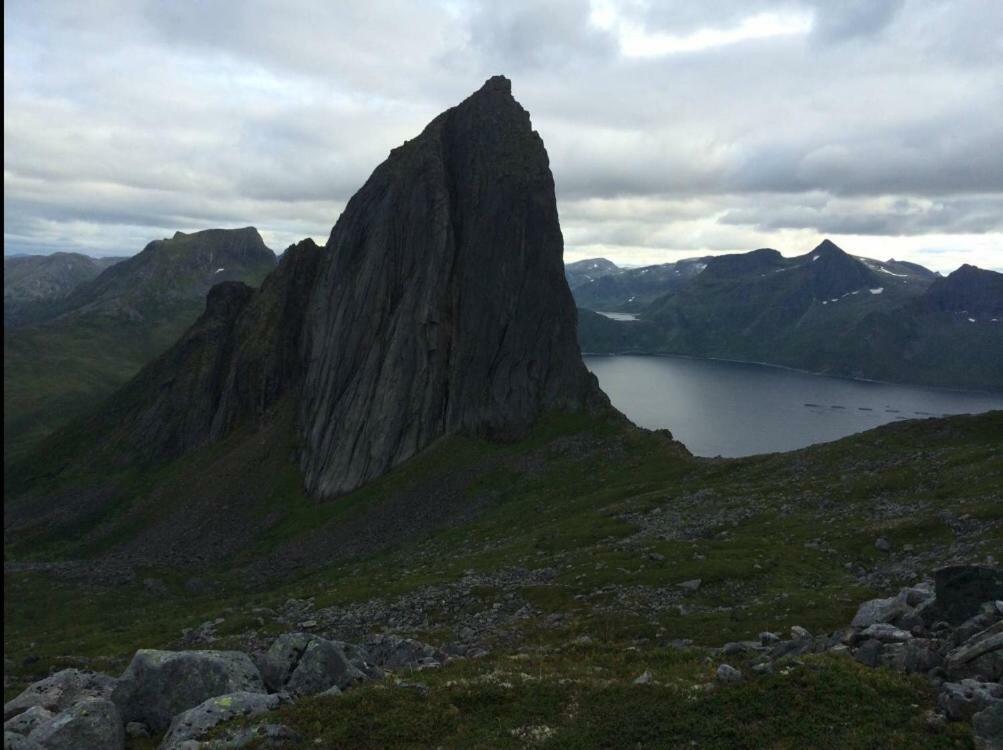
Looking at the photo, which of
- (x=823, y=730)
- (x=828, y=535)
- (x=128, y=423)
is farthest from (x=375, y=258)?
(x=823, y=730)

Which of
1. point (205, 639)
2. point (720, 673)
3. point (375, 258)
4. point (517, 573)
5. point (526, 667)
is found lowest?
point (205, 639)

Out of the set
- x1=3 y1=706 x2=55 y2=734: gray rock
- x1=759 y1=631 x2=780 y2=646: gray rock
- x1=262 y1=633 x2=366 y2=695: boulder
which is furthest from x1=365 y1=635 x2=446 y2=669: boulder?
x1=759 y1=631 x2=780 y2=646: gray rock

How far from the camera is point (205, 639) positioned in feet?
153

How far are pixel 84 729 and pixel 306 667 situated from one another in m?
7.14

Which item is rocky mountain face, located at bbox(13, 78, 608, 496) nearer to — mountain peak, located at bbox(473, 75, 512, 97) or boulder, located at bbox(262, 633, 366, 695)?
mountain peak, located at bbox(473, 75, 512, 97)

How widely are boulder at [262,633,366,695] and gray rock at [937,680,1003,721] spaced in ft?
62.9

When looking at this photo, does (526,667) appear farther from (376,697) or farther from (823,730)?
(823,730)

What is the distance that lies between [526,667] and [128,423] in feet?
447

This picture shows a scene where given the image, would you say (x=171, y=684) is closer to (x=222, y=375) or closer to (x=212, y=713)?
(x=212, y=713)

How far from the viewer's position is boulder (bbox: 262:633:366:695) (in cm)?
2528

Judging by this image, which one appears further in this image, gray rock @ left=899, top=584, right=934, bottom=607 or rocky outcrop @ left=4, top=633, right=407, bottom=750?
gray rock @ left=899, top=584, right=934, bottom=607

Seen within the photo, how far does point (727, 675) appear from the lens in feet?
73.3

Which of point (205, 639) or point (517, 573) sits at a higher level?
point (517, 573)

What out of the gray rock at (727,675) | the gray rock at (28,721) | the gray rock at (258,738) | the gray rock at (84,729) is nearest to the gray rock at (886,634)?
the gray rock at (727,675)
